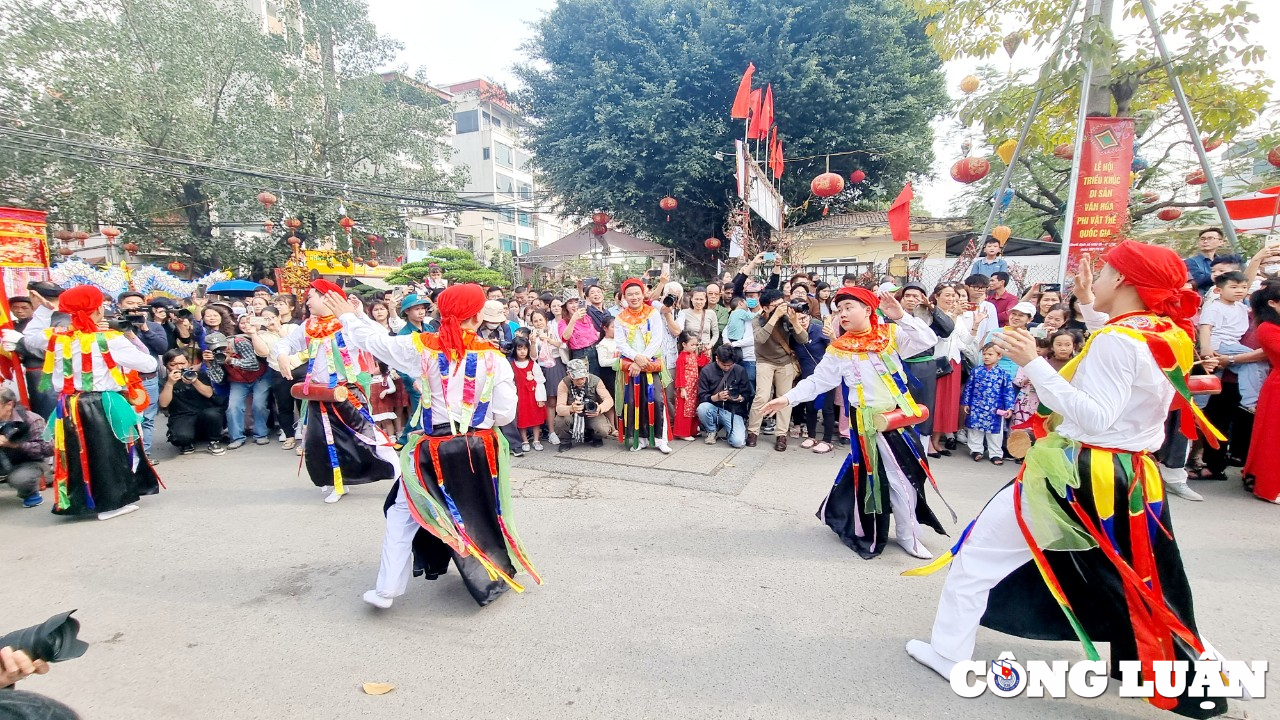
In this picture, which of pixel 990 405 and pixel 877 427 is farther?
pixel 990 405

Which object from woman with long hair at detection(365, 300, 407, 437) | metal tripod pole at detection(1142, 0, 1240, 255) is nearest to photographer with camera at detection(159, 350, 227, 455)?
woman with long hair at detection(365, 300, 407, 437)

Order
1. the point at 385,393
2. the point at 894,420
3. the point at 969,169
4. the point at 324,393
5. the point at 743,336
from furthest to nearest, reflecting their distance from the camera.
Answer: the point at 969,169 → the point at 743,336 → the point at 385,393 → the point at 324,393 → the point at 894,420

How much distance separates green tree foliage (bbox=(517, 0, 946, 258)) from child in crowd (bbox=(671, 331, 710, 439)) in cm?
859

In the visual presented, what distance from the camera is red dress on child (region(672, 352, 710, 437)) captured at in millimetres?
6375

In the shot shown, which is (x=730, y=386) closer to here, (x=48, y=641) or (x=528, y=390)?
(x=528, y=390)

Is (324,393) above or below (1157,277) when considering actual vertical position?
below

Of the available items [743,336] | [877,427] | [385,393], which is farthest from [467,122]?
[877,427]

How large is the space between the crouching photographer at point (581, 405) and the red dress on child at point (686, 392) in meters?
0.76

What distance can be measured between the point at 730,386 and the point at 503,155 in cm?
3494

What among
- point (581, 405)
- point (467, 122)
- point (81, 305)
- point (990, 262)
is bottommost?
point (581, 405)

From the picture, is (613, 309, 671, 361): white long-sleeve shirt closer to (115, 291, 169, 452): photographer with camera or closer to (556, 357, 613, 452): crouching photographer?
(556, 357, 613, 452): crouching photographer

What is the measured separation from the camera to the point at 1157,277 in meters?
2.00

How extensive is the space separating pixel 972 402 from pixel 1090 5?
453 cm

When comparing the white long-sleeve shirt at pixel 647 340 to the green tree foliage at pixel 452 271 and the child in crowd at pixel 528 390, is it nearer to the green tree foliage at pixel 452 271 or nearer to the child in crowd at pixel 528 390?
the child in crowd at pixel 528 390
